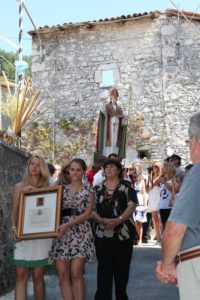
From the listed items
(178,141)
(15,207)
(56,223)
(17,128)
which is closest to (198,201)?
(56,223)

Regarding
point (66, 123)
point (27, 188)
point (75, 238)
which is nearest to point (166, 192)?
point (75, 238)

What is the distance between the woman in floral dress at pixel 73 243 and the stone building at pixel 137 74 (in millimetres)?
13770

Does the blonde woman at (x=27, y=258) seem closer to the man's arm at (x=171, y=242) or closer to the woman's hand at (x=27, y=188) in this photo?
the woman's hand at (x=27, y=188)

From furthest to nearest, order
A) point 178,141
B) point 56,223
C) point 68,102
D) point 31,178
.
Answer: point 68,102 → point 178,141 → point 31,178 → point 56,223

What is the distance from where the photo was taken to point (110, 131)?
11.7 metres

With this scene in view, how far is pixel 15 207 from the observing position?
17.3 ft

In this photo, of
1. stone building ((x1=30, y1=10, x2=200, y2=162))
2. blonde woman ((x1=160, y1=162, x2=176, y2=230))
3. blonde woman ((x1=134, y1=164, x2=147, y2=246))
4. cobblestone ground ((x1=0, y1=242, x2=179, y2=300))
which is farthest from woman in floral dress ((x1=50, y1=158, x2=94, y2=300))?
stone building ((x1=30, y1=10, x2=200, y2=162))

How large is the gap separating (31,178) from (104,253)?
3.56 ft

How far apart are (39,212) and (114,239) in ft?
2.71

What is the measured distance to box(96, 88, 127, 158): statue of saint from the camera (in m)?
11.6

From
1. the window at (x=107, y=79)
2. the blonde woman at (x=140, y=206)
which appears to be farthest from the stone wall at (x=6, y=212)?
the window at (x=107, y=79)

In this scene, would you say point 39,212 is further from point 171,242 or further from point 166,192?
point 166,192

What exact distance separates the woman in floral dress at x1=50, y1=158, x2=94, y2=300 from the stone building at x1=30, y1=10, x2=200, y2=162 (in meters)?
13.8

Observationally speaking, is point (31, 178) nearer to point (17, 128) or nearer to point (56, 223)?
point (56, 223)
